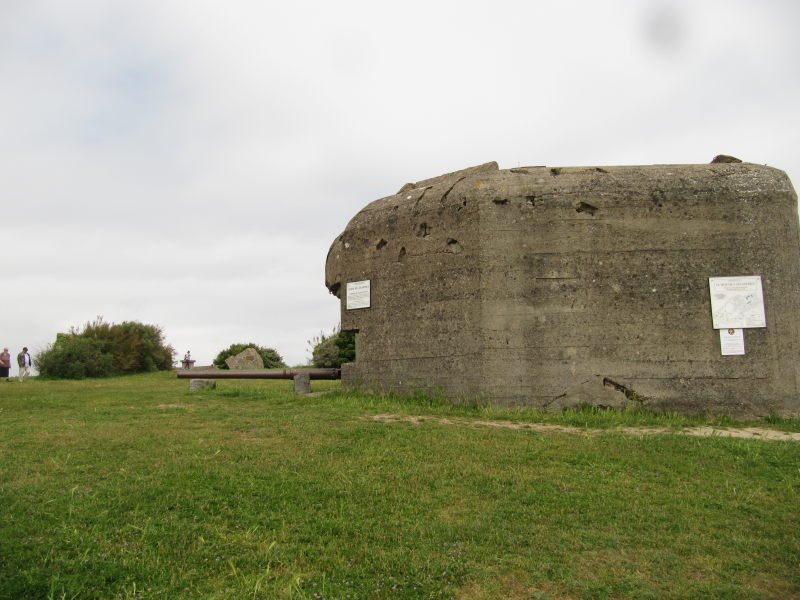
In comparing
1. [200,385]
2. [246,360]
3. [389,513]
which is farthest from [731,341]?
[246,360]

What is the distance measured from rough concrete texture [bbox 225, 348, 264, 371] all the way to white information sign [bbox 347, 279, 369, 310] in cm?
1397

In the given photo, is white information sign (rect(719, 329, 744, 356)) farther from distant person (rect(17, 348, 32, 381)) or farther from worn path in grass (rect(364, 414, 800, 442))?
distant person (rect(17, 348, 32, 381))

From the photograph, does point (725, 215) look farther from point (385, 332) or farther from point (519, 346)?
point (385, 332)

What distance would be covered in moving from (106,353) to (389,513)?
67.0 ft

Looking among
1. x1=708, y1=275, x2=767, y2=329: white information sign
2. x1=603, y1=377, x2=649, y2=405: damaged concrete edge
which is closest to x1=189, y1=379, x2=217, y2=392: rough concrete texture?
x1=603, y1=377, x2=649, y2=405: damaged concrete edge

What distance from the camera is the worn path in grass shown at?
8.22m

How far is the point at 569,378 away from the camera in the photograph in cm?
955

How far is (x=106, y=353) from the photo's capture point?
23000 mm

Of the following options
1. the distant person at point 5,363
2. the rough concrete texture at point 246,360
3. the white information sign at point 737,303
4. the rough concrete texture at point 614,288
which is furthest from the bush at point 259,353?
the white information sign at point 737,303

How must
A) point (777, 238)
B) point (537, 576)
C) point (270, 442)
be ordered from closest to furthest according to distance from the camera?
1. point (537, 576)
2. point (270, 442)
3. point (777, 238)

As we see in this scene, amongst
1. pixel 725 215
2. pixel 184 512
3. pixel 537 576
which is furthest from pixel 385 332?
pixel 537 576

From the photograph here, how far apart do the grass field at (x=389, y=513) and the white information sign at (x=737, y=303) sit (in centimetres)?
230

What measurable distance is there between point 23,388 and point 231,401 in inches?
265

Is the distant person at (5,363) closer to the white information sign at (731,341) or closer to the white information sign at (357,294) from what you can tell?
the white information sign at (357,294)
